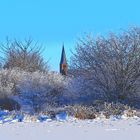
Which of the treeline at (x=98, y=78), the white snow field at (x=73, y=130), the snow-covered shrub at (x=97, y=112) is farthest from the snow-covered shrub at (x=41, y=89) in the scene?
the white snow field at (x=73, y=130)

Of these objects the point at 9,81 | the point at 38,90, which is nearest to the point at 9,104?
the point at 38,90

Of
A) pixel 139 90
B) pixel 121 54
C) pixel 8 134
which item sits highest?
pixel 121 54

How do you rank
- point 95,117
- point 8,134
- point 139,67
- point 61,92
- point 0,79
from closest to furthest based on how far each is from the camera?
point 8,134 < point 95,117 < point 139,67 < point 61,92 < point 0,79

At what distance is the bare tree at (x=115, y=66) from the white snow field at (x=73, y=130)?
1600 cm

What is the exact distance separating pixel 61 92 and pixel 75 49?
335cm

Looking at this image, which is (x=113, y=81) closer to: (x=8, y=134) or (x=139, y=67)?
(x=139, y=67)

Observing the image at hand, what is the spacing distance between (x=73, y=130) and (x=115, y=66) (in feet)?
60.5

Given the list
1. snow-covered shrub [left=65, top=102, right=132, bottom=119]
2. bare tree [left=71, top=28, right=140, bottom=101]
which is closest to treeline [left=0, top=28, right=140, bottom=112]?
bare tree [left=71, top=28, right=140, bottom=101]

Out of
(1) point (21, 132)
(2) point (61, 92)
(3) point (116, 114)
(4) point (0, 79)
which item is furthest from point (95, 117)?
(4) point (0, 79)

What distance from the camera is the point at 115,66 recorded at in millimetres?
29406

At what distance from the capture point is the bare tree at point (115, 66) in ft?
96.6

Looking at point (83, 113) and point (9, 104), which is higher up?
point (9, 104)

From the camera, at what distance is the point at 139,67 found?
1160 inches

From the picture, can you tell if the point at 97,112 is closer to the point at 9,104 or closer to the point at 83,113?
the point at 83,113
